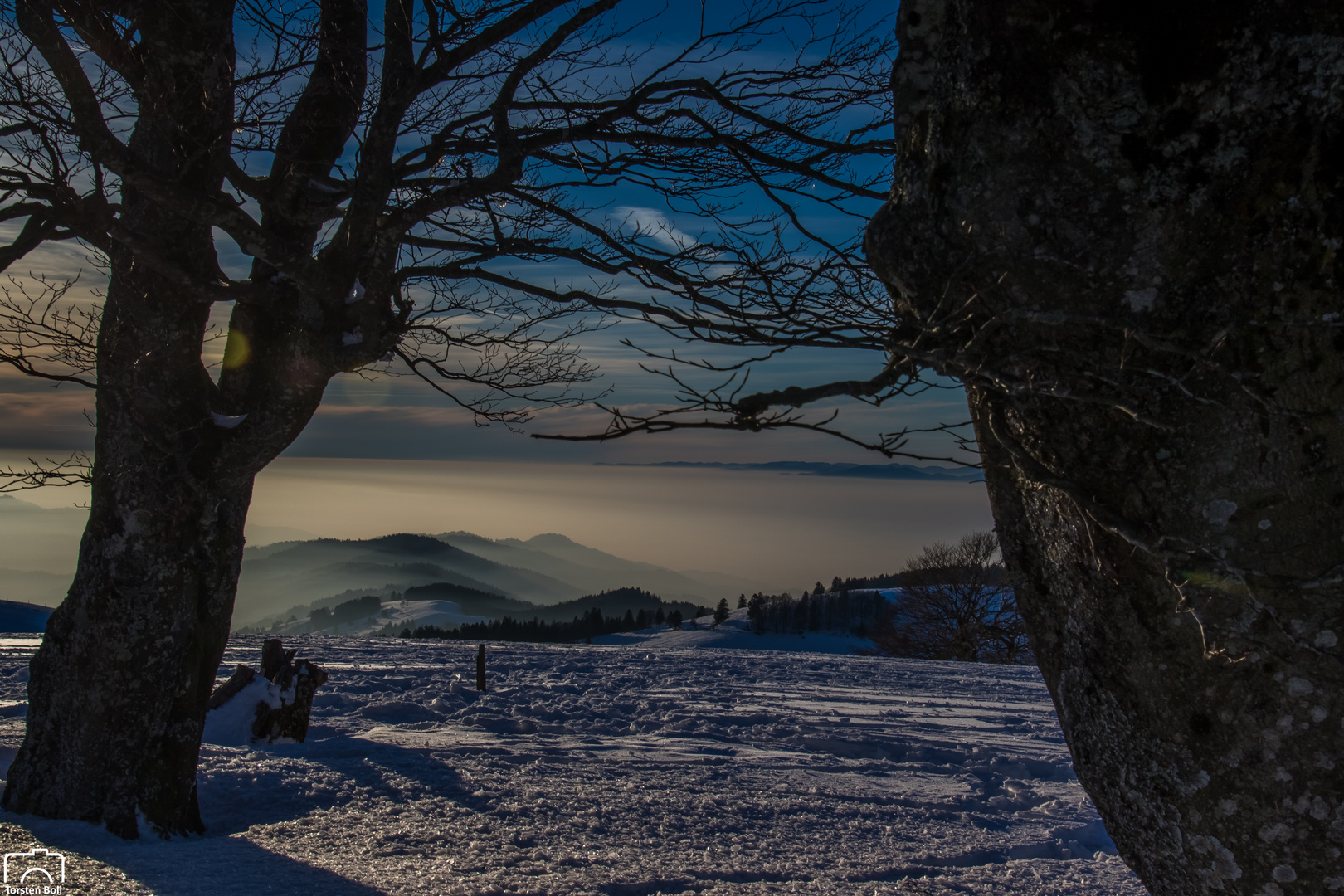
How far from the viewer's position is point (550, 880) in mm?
4059

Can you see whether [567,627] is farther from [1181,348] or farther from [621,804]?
[1181,348]

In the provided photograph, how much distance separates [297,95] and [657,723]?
6.88 metres

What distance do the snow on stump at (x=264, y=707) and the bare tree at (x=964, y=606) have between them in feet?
80.3

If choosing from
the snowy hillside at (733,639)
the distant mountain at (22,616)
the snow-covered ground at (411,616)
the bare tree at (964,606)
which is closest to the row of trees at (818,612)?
the snowy hillside at (733,639)

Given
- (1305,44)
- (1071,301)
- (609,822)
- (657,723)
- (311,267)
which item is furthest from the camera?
(657,723)

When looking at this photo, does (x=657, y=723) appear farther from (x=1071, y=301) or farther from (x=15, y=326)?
(x=1071, y=301)

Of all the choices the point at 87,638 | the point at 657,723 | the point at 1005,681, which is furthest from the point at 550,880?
the point at 1005,681

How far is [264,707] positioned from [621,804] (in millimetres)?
4015

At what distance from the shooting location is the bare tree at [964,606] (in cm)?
2911

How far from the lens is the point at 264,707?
24.9 feet

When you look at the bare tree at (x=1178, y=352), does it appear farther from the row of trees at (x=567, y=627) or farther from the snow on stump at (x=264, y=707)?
the row of trees at (x=567, y=627)

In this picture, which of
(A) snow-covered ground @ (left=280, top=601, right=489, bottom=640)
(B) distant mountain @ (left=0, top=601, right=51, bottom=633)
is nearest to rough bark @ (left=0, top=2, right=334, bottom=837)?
(B) distant mountain @ (left=0, top=601, right=51, bottom=633)

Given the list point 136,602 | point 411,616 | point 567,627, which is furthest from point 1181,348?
point 411,616

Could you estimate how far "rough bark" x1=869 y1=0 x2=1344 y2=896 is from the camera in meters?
1.94
